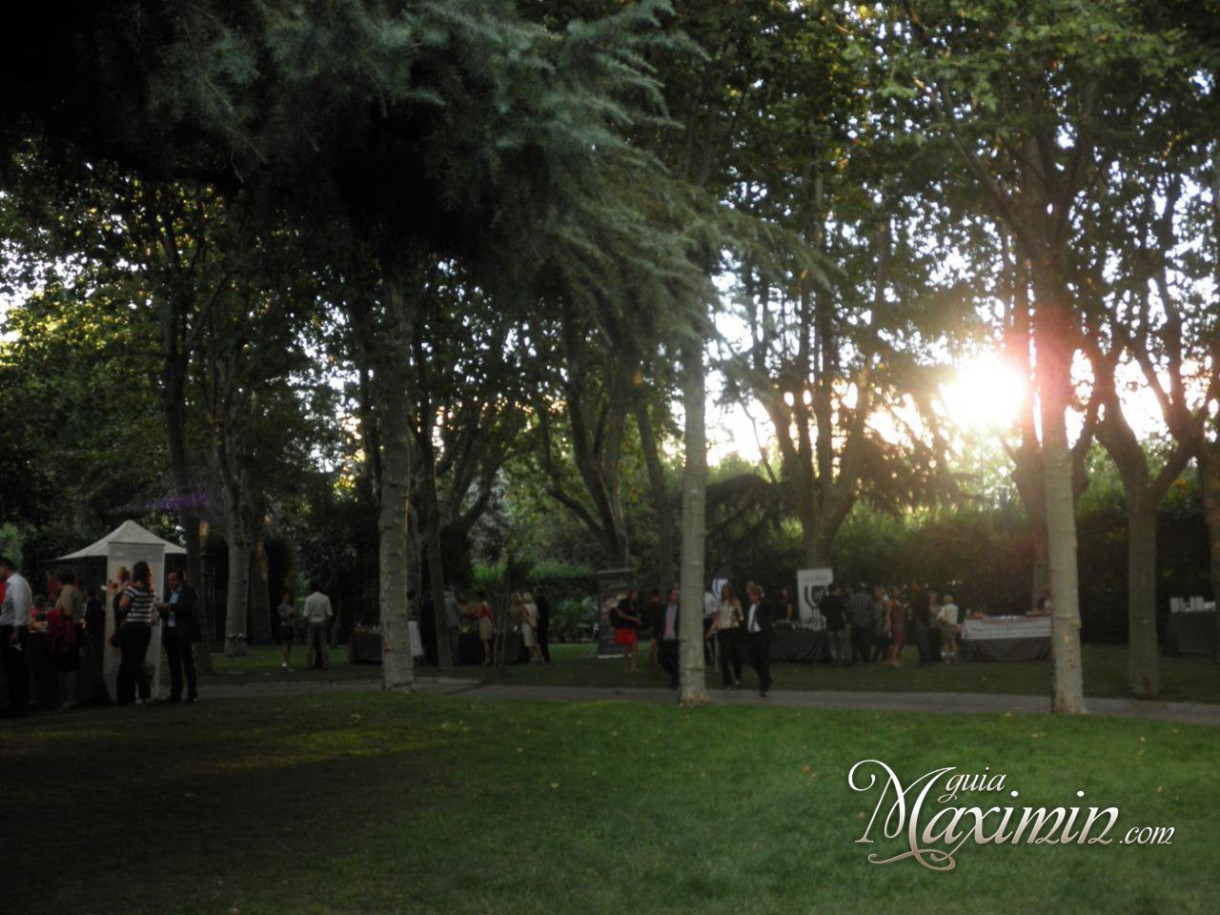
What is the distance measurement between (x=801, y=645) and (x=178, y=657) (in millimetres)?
17460

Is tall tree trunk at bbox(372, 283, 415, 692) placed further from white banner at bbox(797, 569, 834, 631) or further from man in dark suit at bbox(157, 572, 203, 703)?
white banner at bbox(797, 569, 834, 631)

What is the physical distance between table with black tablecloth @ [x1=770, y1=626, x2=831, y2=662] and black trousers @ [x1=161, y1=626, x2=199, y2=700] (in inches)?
664

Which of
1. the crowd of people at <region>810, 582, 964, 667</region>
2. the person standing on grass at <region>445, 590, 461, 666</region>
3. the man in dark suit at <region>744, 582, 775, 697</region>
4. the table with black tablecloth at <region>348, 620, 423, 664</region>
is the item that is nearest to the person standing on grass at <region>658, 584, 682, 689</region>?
the man in dark suit at <region>744, 582, 775, 697</region>

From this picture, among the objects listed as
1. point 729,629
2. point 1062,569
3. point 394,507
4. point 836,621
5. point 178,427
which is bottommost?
point 836,621

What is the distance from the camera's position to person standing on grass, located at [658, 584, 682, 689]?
81.2ft

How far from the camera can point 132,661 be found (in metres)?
18.6

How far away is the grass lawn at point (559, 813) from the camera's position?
7.88 meters

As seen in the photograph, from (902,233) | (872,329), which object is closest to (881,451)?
(872,329)

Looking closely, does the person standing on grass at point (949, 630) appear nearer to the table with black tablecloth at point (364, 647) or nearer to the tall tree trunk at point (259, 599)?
the table with black tablecloth at point (364, 647)

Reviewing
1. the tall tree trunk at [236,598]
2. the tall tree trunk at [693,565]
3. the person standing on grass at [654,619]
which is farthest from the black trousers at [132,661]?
the tall tree trunk at [236,598]

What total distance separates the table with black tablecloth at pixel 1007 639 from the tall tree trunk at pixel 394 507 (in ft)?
53.0

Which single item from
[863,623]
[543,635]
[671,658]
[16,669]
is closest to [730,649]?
[671,658]

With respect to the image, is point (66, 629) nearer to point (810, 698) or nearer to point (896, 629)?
point (810, 698)

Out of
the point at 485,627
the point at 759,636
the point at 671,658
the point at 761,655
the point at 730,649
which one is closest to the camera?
the point at 761,655
